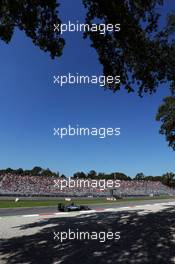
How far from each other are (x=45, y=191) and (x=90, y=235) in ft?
191

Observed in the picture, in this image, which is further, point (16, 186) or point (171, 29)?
point (16, 186)

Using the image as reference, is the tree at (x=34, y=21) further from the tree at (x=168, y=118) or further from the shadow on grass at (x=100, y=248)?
the tree at (x=168, y=118)

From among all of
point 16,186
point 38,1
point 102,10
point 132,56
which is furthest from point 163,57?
point 16,186

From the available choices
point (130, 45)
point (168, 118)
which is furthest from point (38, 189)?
point (130, 45)

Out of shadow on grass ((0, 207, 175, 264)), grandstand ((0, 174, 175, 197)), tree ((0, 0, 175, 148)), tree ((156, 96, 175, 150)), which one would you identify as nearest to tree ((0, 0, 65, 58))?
tree ((0, 0, 175, 148))

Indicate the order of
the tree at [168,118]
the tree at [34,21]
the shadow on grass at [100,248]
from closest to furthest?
the shadow on grass at [100,248]
the tree at [34,21]
the tree at [168,118]

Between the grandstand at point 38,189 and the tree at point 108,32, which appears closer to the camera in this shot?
the tree at point 108,32

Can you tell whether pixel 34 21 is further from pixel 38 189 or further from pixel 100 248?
pixel 38 189

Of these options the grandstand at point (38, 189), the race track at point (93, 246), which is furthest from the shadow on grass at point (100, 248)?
the grandstand at point (38, 189)

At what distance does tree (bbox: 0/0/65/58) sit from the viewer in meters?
11.4

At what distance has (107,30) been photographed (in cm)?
1269

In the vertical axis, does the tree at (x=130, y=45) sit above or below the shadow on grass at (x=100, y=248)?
above

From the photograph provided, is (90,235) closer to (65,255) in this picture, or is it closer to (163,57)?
(65,255)

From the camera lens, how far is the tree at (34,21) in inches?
448
